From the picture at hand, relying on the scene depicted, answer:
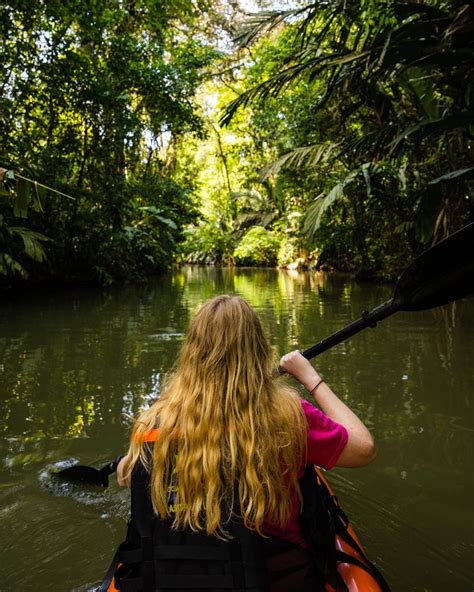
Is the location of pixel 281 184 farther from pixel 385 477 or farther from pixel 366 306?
pixel 385 477

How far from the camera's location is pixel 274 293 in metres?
13.1

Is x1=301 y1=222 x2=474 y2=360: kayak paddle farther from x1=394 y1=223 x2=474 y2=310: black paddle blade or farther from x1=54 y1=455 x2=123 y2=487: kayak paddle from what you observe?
x1=54 y1=455 x2=123 y2=487: kayak paddle

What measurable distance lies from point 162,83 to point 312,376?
1329 cm

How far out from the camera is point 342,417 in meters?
1.49

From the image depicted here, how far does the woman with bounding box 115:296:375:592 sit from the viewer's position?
1333mm

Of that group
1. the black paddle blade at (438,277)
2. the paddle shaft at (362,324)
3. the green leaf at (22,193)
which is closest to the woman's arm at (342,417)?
the paddle shaft at (362,324)

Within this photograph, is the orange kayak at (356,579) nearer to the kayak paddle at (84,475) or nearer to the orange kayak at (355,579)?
the orange kayak at (355,579)

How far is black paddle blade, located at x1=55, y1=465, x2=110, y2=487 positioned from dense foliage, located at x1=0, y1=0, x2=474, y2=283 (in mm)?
3956

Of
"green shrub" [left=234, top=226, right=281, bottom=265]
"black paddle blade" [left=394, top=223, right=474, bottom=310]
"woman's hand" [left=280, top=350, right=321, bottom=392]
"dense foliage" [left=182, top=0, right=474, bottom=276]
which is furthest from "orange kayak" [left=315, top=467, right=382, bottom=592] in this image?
"green shrub" [left=234, top=226, right=281, bottom=265]

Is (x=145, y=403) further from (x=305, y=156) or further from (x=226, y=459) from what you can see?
(x=305, y=156)

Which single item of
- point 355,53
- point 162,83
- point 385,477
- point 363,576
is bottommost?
point 385,477

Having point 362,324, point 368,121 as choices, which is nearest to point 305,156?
point 368,121

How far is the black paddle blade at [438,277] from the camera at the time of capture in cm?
208

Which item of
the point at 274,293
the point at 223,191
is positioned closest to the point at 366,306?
the point at 274,293
